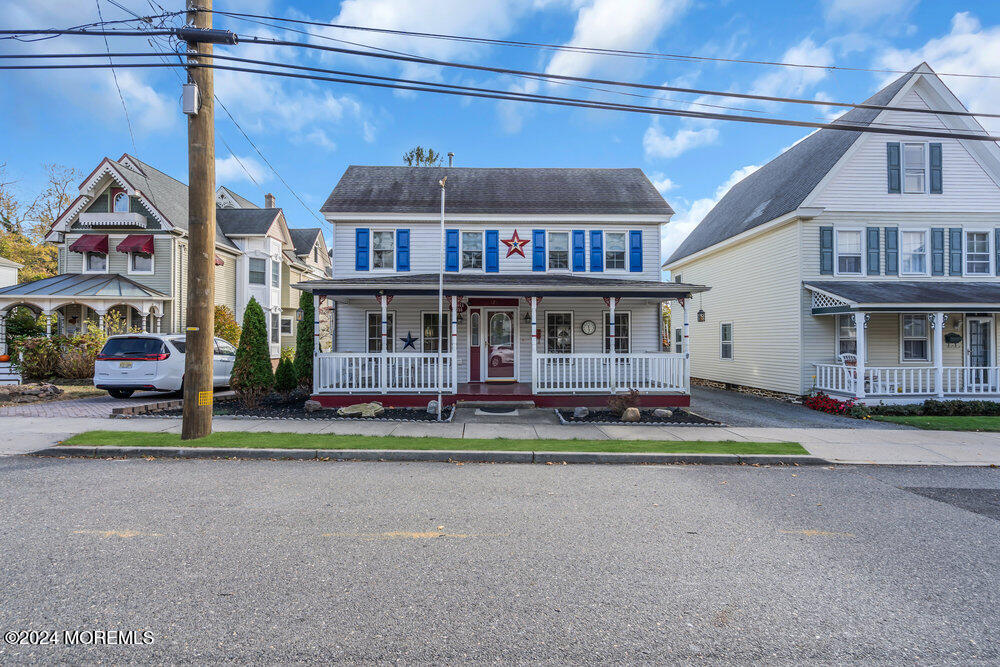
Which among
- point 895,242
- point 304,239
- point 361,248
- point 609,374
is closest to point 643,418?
point 609,374

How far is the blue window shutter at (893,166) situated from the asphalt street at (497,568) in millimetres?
13033

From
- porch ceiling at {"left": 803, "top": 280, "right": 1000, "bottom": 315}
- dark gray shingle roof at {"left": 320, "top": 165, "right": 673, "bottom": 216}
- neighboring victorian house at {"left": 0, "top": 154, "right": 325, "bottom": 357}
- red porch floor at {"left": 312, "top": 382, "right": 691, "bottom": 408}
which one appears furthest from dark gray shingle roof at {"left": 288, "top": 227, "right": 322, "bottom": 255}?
porch ceiling at {"left": 803, "top": 280, "right": 1000, "bottom": 315}

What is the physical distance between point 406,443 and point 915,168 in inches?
728

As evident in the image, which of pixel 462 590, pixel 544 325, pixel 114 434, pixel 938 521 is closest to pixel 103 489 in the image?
pixel 114 434

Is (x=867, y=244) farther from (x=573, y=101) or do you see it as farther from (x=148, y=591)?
(x=148, y=591)

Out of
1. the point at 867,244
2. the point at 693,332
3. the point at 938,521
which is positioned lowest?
the point at 938,521

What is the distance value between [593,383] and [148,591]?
10968mm

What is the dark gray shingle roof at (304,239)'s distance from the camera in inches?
1228

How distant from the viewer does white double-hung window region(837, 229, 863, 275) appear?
600 inches

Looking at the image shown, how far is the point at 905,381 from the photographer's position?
1384cm

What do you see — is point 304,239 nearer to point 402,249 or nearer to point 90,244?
point 90,244

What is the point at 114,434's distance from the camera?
320 inches

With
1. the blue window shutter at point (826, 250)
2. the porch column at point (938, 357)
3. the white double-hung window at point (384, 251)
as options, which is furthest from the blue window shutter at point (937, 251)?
the white double-hung window at point (384, 251)

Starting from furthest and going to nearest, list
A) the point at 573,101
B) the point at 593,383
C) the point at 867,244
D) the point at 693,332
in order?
the point at 693,332 < the point at 867,244 < the point at 593,383 < the point at 573,101
